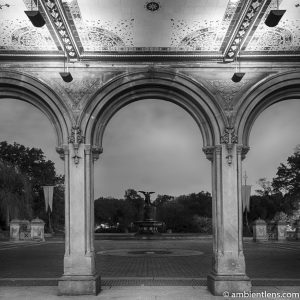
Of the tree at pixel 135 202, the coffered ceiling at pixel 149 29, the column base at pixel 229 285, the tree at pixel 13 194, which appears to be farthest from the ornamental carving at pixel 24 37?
the tree at pixel 135 202

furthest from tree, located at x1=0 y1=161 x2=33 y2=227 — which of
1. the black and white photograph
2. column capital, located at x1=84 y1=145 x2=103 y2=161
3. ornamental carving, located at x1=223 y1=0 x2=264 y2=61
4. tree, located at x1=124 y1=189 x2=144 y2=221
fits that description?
ornamental carving, located at x1=223 y1=0 x2=264 y2=61

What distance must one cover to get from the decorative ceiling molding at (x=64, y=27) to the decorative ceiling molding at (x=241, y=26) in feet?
8.22

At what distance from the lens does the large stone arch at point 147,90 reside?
9.15 m

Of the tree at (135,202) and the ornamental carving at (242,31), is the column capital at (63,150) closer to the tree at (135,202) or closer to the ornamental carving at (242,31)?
the ornamental carving at (242,31)

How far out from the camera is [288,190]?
3934 cm

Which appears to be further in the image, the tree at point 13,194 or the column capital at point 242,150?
the tree at point 13,194

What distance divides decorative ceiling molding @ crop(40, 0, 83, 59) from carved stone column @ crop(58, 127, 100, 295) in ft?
4.57

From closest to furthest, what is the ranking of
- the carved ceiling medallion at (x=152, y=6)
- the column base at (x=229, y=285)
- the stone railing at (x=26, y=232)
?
the carved ceiling medallion at (x=152, y=6), the column base at (x=229, y=285), the stone railing at (x=26, y=232)

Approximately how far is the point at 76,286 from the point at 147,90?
3.74m

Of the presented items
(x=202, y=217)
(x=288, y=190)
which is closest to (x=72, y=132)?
(x=288, y=190)

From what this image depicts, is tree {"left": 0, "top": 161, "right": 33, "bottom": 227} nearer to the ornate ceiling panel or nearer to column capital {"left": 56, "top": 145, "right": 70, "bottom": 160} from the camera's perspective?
column capital {"left": 56, "top": 145, "right": 70, "bottom": 160}

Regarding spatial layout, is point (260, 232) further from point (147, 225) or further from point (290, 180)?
point (290, 180)

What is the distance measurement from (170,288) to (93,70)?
13.7 feet

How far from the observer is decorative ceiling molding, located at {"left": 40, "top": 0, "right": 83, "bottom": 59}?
7184 millimetres
